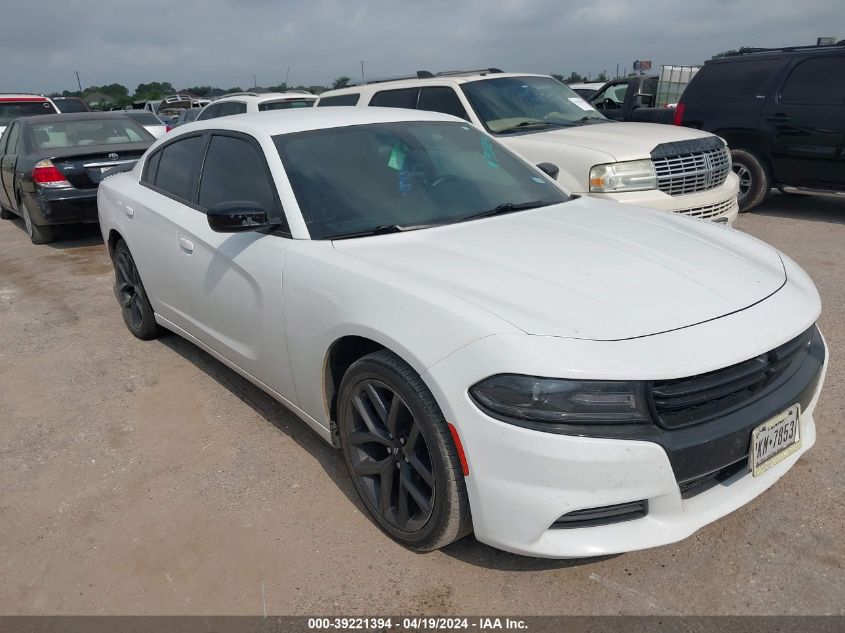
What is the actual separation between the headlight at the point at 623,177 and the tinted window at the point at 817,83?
10.5 ft

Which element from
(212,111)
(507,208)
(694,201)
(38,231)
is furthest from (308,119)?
(212,111)

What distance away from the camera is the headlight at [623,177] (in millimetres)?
5754

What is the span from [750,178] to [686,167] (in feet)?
9.53

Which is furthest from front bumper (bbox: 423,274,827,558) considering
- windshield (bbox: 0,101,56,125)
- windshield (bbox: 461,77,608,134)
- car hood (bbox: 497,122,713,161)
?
windshield (bbox: 0,101,56,125)

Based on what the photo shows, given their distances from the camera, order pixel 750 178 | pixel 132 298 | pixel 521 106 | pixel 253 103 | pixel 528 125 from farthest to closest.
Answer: pixel 253 103 < pixel 750 178 < pixel 521 106 < pixel 528 125 < pixel 132 298

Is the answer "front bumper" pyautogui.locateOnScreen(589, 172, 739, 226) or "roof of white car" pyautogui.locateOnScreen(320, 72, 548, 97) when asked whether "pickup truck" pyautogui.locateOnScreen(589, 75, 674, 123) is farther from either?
"front bumper" pyautogui.locateOnScreen(589, 172, 739, 226)

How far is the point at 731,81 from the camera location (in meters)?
8.42

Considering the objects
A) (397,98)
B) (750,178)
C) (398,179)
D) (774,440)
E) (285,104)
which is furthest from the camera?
(285,104)

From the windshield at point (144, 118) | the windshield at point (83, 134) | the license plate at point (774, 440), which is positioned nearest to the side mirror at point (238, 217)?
the license plate at point (774, 440)

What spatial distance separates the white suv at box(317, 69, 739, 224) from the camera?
19.0 feet

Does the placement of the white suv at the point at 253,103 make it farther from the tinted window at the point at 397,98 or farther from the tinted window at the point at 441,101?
the tinted window at the point at 441,101

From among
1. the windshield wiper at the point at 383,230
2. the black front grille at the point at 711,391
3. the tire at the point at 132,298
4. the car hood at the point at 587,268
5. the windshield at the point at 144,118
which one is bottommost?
the tire at the point at 132,298

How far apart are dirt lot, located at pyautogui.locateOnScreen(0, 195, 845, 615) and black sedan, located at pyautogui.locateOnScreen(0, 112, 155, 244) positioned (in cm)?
416

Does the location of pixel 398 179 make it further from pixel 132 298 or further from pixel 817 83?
pixel 817 83
